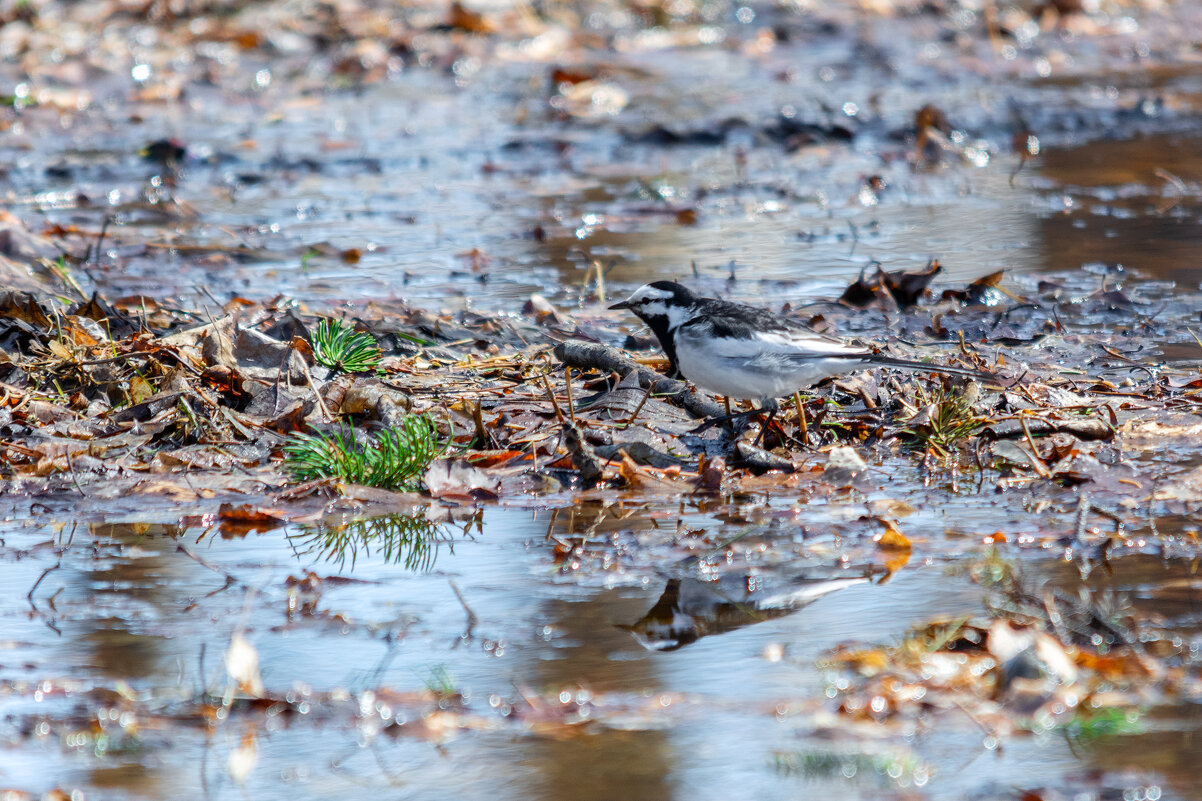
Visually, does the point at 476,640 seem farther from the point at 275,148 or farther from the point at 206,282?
the point at 275,148

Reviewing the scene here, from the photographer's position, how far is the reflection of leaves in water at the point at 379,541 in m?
4.30

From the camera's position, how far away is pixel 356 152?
1232 centimetres

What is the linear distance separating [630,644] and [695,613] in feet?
0.85

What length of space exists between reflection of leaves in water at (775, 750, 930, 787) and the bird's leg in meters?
2.19

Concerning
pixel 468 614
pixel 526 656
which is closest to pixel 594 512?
pixel 468 614

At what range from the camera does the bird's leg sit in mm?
5215

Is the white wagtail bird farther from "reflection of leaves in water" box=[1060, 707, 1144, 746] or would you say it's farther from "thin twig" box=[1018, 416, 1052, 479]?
"reflection of leaves in water" box=[1060, 707, 1144, 746]

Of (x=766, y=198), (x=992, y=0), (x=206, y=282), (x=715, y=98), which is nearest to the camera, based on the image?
(x=206, y=282)

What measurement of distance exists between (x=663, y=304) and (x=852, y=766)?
2.92 m

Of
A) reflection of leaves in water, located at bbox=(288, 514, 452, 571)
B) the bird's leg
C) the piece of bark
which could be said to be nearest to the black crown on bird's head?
the piece of bark

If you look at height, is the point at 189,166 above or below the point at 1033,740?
below

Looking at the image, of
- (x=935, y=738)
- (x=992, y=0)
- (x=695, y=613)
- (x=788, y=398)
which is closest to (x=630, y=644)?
(x=695, y=613)

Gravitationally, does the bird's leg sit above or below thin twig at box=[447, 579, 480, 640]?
below

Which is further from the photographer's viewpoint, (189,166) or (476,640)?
(189,166)
